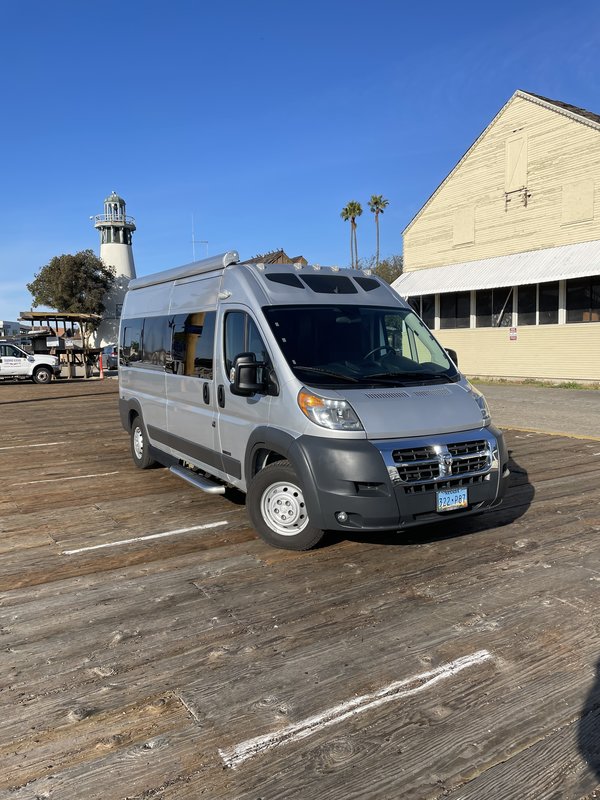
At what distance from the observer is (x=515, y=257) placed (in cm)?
2369

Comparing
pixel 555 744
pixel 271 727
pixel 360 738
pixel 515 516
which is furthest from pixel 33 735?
pixel 515 516

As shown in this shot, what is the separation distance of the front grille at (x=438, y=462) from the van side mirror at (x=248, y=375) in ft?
4.15

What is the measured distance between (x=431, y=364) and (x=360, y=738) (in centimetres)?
343

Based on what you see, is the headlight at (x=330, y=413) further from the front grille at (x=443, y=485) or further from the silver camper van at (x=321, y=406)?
the front grille at (x=443, y=485)

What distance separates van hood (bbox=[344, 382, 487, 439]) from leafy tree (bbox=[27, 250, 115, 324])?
54.0 metres

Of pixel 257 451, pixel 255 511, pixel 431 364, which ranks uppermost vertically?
Answer: pixel 431 364

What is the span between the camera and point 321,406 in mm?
4543

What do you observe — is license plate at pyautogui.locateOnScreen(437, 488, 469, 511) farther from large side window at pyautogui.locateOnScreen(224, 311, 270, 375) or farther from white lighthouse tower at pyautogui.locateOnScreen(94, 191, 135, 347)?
white lighthouse tower at pyautogui.locateOnScreen(94, 191, 135, 347)

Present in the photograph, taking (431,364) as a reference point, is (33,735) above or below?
below

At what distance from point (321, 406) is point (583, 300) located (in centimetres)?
1977

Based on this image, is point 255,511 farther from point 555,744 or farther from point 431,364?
point 555,744

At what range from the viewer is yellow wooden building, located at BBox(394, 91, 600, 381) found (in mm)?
21312

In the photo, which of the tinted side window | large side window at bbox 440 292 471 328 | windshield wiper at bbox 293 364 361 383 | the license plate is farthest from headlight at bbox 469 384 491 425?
large side window at bbox 440 292 471 328

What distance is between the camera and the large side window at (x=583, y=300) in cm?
2098
